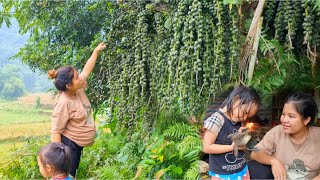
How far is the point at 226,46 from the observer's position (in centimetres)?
225

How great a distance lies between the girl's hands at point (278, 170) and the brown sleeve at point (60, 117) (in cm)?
139

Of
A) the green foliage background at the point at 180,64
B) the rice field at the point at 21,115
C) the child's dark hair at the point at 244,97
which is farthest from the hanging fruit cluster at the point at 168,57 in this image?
the rice field at the point at 21,115

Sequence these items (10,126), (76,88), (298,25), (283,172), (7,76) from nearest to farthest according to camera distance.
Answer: (298,25) < (283,172) < (76,88) < (10,126) < (7,76)

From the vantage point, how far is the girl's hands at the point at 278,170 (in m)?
2.35

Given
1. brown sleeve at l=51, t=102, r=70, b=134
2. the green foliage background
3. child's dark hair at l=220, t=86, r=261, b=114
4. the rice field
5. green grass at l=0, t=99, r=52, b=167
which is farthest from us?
the rice field

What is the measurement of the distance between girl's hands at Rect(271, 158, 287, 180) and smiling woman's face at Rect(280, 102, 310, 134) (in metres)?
0.21

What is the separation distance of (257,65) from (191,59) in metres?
0.51

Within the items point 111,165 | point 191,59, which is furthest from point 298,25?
point 111,165

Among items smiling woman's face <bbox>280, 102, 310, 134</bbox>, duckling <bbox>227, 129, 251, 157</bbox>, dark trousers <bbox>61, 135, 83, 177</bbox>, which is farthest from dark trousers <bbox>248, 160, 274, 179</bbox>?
dark trousers <bbox>61, 135, 83, 177</bbox>

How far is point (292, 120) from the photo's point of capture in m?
2.29

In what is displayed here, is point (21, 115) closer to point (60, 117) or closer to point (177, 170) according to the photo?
point (177, 170)

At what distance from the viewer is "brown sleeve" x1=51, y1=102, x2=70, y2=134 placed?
2744 mm

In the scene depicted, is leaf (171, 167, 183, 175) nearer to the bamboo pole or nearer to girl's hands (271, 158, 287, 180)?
girl's hands (271, 158, 287, 180)

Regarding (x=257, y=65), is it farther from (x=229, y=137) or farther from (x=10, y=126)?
(x=10, y=126)
